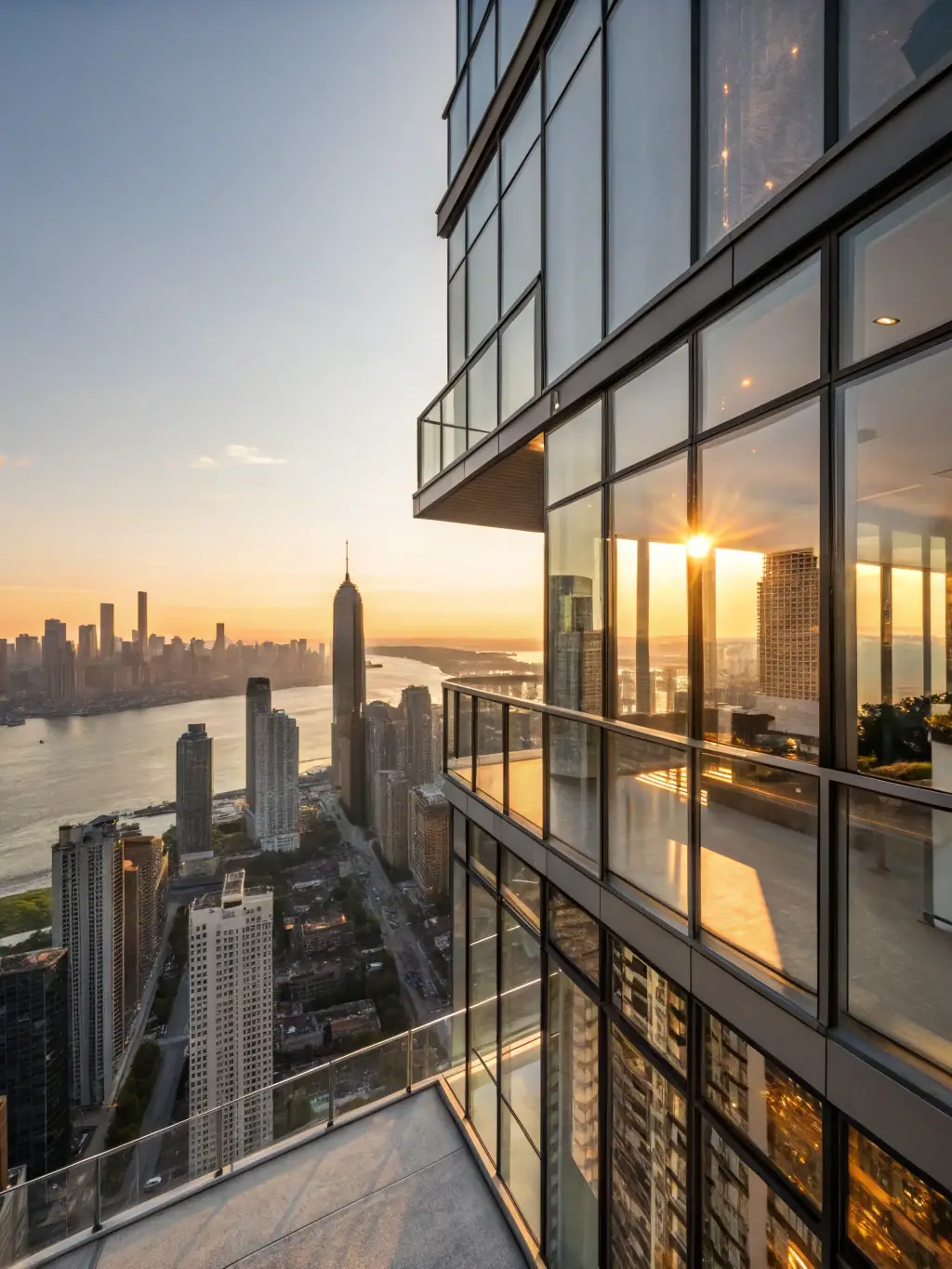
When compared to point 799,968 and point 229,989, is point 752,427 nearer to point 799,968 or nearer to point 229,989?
point 799,968

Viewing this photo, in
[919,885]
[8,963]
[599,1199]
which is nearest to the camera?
[919,885]

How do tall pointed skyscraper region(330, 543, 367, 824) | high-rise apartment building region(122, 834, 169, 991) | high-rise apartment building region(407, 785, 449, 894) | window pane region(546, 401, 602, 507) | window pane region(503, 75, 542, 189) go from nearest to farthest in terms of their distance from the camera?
window pane region(546, 401, 602, 507) < window pane region(503, 75, 542, 189) < high-rise apartment building region(407, 785, 449, 894) < high-rise apartment building region(122, 834, 169, 991) < tall pointed skyscraper region(330, 543, 367, 824)

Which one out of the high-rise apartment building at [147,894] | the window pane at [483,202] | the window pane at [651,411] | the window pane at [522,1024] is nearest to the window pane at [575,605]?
the window pane at [651,411]

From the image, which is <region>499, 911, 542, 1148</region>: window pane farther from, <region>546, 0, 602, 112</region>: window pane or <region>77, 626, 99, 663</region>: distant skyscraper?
<region>77, 626, 99, 663</region>: distant skyscraper

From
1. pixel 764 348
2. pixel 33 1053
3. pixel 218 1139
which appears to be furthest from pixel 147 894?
pixel 764 348

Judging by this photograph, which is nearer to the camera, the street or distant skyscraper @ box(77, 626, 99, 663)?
the street

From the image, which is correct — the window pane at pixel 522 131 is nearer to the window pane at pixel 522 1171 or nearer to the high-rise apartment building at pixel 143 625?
the window pane at pixel 522 1171

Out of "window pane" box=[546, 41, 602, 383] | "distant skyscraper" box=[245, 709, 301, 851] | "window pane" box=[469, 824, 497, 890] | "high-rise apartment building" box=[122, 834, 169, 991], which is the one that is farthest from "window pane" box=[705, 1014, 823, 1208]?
"distant skyscraper" box=[245, 709, 301, 851]

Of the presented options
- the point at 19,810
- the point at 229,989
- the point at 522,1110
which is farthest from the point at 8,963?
the point at 522,1110
